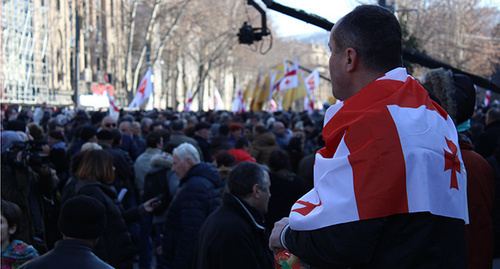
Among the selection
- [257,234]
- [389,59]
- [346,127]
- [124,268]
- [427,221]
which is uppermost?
[389,59]

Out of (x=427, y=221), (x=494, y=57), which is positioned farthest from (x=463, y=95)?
(x=494, y=57)

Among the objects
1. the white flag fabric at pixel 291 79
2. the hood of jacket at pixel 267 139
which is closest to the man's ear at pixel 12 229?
the hood of jacket at pixel 267 139

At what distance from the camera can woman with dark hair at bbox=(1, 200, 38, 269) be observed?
148 inches

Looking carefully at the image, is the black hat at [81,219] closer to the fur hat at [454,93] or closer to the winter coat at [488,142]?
the fur hat at [454,93]

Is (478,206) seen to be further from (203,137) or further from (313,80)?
(313,80)

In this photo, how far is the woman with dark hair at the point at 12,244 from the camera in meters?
3.77

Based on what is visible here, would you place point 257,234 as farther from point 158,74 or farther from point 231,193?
point 158,74

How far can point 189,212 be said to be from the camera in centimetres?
526

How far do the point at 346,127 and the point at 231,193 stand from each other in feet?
7.22

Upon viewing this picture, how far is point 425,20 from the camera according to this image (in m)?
34.4

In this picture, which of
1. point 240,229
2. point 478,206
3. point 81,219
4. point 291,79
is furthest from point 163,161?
point 291,79

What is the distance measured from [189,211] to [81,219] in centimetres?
215

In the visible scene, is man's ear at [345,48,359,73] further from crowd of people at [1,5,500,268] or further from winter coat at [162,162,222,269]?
winter coat at [162,162,222,269]

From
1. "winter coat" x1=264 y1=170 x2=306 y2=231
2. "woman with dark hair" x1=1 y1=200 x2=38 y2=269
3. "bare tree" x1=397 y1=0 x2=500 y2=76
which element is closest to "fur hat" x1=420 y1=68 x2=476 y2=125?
"woman with dark hair" x1=1 y1=200 x2=38 y2=269
